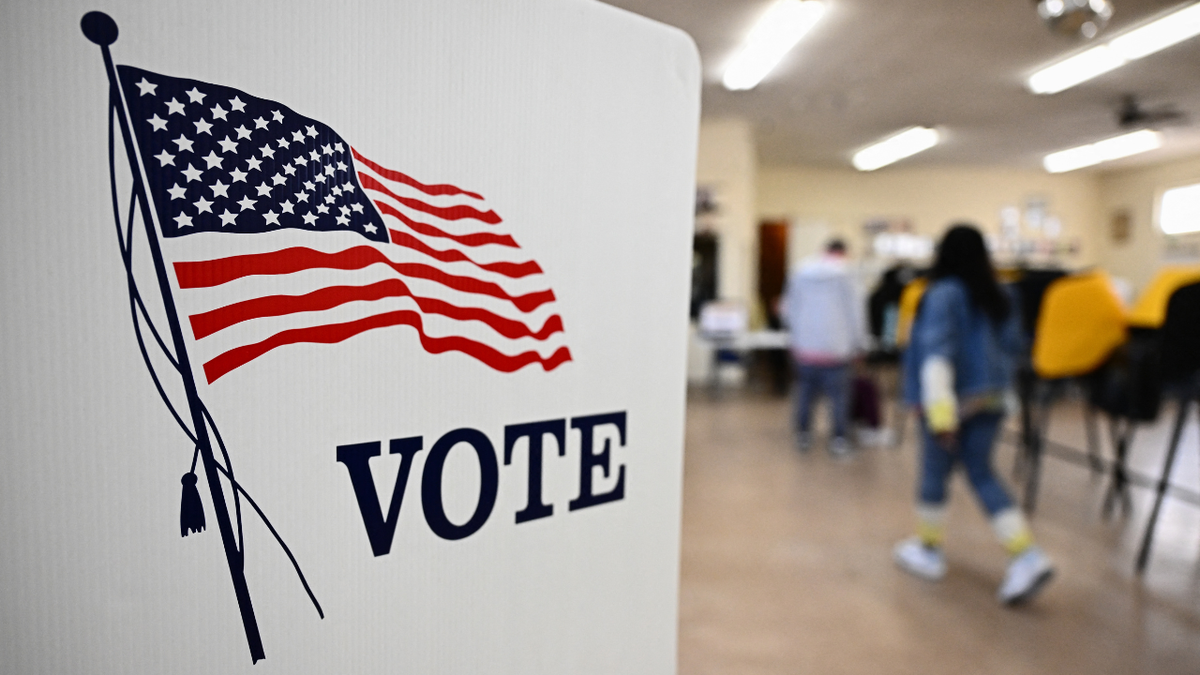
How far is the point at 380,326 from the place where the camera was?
68 cm

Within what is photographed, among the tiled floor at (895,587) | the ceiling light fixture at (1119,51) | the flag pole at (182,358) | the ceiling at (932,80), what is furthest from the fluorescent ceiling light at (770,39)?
the flag pole at (182,358)

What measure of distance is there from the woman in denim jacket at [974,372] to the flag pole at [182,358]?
7.85ft

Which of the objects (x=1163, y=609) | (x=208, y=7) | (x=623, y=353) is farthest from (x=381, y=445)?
(x=1163, y=609)

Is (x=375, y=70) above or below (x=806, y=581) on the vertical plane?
above

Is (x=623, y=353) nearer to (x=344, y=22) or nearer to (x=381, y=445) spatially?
(x=381, y=445)

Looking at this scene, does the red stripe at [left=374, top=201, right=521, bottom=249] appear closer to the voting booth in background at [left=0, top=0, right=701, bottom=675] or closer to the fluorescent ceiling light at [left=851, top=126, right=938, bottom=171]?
the voting booth in background at [left=0, top=0, right=701, bottom=675]

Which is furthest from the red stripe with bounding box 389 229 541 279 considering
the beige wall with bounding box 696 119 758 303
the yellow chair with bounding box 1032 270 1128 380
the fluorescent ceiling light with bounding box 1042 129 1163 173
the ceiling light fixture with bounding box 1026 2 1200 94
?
the fluorescent ceiling light with bounding box 1042 129 1163 173

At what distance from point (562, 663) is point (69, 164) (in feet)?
2.39

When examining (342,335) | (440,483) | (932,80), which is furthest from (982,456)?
(932,80)

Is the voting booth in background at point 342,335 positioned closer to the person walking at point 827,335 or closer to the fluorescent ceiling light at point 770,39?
the person walking at point 827,335

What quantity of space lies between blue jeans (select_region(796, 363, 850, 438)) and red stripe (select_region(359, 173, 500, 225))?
436cm

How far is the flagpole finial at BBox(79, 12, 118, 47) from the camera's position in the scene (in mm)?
534

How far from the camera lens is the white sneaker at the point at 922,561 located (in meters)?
2.69

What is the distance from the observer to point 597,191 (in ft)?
2.69
